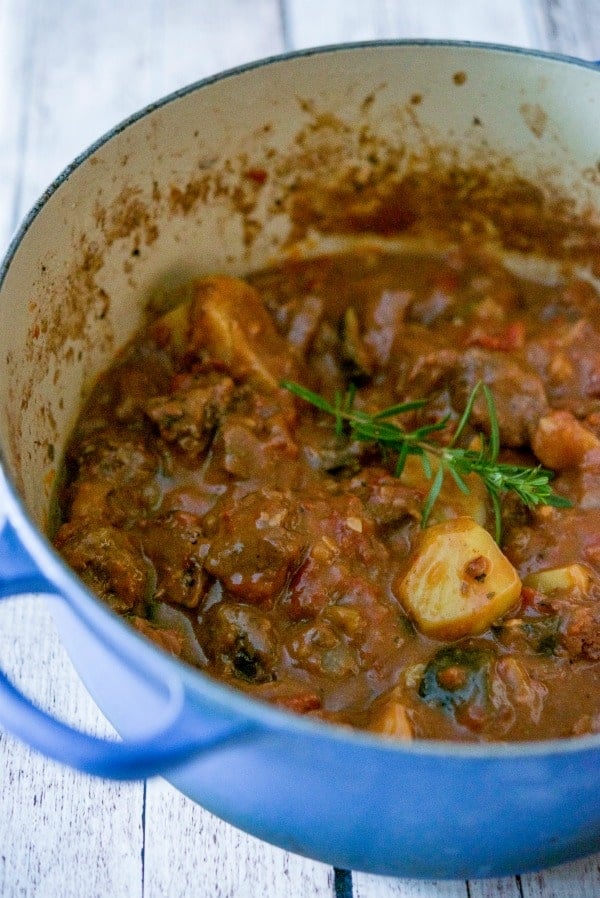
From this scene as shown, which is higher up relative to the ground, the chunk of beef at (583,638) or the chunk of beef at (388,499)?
the chunk of beef at (388,499)

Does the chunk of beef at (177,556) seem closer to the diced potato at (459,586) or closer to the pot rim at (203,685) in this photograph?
the diced potato at (459,586)

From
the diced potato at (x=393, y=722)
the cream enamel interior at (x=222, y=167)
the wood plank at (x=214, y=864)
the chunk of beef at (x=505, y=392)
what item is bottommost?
the wood plank at (x=214, y=864)

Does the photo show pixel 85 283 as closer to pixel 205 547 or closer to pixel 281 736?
pixel 205 547

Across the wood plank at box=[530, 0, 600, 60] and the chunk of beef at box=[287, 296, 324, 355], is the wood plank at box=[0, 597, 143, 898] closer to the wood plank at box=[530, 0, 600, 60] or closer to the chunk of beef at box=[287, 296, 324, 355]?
the chunk of beef at box=[287, 296, 324, 355]


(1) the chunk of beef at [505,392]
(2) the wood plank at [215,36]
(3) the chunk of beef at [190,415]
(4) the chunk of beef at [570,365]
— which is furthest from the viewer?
(2) the wood plank at [215,36]

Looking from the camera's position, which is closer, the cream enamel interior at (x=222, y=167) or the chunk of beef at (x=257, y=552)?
the chunk of beef at (x=257, y=552)

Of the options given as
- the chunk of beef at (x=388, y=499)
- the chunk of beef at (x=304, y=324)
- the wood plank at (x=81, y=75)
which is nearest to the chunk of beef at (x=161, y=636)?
the chunk of beef at (x=388, y=499)

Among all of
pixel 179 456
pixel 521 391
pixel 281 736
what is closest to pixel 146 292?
pixel 179 456

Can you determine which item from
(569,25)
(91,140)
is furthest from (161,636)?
(569,25)

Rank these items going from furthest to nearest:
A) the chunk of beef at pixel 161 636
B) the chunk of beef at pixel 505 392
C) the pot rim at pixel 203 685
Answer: the chunk of beef at pixel 505 392 < the chunk of beef at pixel 161 636 < the pot rim at pixel 203 685
